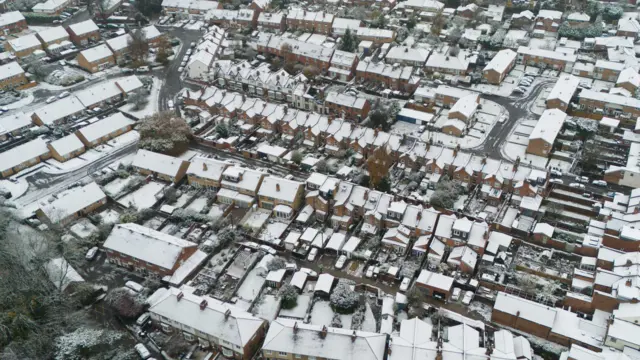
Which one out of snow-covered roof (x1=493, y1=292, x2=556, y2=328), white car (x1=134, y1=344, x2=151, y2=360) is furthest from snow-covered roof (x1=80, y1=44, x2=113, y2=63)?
snow-covered roof (x1=493, y1=292, x2=556, y2=328)

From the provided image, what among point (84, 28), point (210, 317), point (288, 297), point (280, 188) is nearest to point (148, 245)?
point (210, 317)

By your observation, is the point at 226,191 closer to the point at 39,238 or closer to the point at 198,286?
the point at 198,286

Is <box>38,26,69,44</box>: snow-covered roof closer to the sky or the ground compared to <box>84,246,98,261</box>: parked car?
closer to the sky

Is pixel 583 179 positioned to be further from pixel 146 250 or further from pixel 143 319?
pixel 143 319

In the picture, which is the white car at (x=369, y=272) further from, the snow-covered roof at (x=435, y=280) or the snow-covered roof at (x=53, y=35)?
the snow-covered roof at (x=53, y=35)

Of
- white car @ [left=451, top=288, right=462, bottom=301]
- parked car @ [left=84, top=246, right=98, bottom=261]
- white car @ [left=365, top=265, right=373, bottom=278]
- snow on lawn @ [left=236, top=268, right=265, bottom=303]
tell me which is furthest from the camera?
parked car @ [left=84, top=246, right=98, bottom=261]

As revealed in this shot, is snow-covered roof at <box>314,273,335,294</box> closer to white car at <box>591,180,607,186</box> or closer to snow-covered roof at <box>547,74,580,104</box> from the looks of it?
white car at <box>591,180,607,186</box>

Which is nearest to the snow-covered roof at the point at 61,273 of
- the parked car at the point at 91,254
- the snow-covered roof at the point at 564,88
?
the parked car at the point at 91,254

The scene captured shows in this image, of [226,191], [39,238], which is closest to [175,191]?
[226,191]
